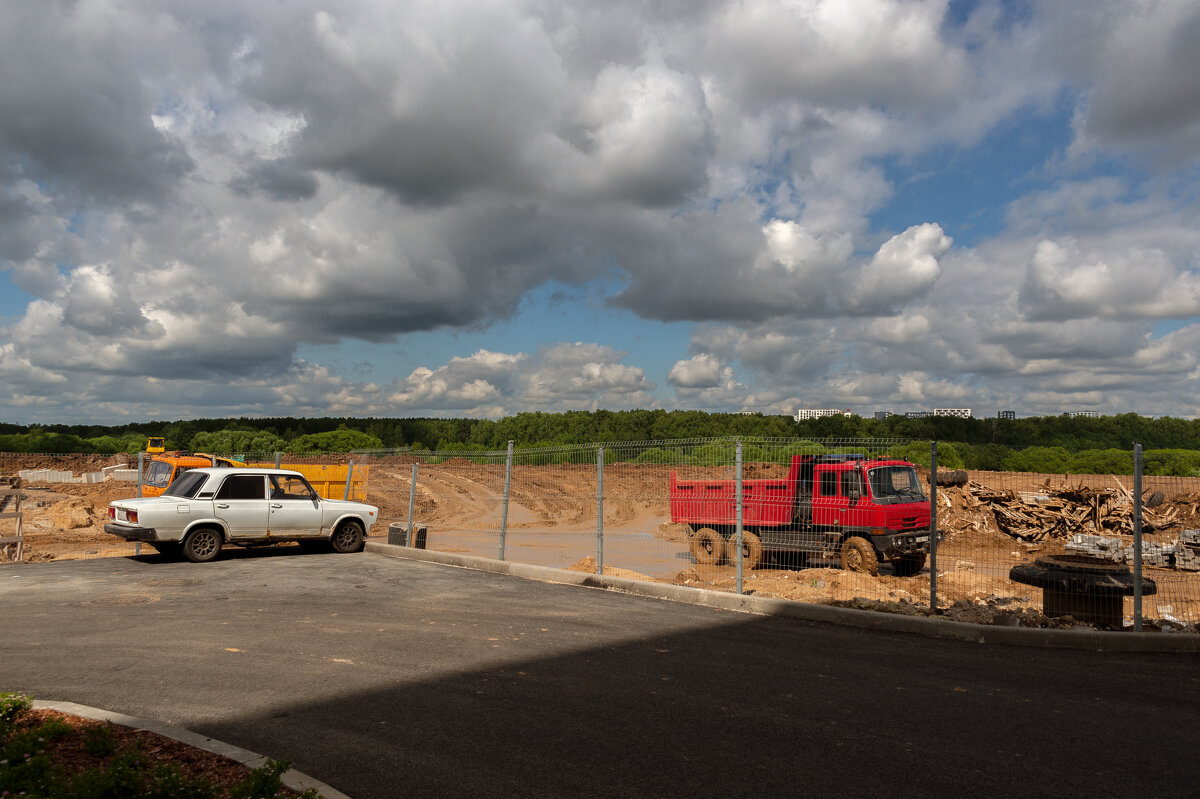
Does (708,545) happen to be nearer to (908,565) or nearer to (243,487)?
(908,565)

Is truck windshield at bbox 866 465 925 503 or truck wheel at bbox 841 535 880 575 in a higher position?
A: truck windshield at bbox 866 465 925 503

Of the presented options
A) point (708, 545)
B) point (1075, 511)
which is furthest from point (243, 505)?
point (1075, 511)

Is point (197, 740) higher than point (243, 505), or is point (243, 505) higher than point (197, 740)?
point (243, 505)

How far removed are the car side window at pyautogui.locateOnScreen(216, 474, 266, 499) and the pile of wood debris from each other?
2078 centimetres

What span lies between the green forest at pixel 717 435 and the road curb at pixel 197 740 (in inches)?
291

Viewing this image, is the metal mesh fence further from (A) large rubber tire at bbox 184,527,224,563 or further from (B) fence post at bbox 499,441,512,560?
(A) large rubber tire at bbox 184,527,224,563

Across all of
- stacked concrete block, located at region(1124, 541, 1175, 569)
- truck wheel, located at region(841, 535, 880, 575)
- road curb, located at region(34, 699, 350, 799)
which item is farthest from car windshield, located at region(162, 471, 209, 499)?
stacked concrete block, located at region(1124, 541, 1175, 569)

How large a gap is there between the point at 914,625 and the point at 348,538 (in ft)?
38.0

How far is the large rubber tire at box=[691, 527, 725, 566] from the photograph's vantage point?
50.7 ft

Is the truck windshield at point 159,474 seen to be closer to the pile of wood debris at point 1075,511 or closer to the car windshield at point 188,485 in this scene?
the car windshield at point 188,485

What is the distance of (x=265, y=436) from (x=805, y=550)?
53.2 metres

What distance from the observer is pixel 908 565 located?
51.9 ft

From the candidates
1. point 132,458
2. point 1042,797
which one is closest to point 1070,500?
point 1042,797

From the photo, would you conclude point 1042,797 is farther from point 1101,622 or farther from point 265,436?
point 265,436
